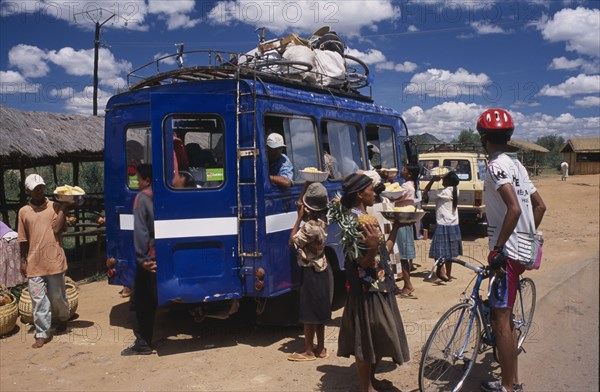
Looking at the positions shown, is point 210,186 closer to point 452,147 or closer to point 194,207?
point 194,207

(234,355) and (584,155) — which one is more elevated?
(584,155)

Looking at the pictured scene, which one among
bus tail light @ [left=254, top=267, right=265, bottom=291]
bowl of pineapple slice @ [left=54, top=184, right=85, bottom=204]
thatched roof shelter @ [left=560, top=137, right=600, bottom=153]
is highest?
thatched roof shelter @ [left=560, top=137, right=600, bottom=153]

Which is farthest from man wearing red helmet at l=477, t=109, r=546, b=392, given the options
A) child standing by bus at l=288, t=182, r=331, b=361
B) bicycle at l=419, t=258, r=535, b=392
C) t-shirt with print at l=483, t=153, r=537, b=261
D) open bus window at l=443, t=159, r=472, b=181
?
open bus window at l=443, t=159, r=472, b=181

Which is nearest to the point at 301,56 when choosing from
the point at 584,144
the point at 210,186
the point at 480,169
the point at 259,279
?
the point at 210,186

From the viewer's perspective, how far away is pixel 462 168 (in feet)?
42.3

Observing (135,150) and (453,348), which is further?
(135,150)

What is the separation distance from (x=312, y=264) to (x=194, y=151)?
1.79m

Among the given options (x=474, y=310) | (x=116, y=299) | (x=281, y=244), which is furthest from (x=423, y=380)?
(x=116, y=299)

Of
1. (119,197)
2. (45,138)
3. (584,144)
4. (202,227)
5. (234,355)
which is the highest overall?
(584,144)

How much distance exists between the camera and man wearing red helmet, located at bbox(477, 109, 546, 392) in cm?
367

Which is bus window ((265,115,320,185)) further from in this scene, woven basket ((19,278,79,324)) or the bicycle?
woven basket ((19,278,79,324))

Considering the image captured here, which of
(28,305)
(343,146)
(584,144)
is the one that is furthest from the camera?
(584,144)

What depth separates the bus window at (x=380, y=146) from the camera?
313 inches

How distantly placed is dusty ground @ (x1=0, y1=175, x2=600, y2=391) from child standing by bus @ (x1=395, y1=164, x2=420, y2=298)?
0.91 feet
